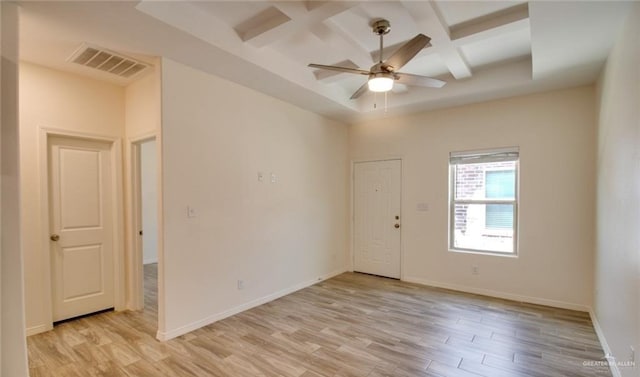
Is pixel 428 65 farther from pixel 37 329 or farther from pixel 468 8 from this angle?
pixel 37 329

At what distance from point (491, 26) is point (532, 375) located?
298 centimetres

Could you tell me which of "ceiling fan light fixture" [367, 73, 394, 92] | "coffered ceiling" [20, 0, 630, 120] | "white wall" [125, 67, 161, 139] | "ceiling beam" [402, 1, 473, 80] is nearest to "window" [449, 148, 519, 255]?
"coffered ceiling" [20, 0, 630, 120]

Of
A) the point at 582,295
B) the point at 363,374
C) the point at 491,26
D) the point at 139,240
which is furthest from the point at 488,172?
the point at 139,240

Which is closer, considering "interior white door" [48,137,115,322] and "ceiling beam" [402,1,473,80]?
"ceiling beam" [402,1,473,80]

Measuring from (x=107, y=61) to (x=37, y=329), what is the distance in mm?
2857

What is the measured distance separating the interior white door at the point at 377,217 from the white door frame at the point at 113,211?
3674mm

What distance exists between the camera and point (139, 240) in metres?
3.80

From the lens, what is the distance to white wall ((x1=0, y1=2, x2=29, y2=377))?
2045 millimetres

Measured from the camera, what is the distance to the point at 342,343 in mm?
2934

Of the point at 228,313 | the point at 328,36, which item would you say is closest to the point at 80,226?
the point at 228,313

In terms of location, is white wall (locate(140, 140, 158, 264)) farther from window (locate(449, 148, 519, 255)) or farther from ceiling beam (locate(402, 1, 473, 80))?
window (locate(449, 148, 519, 255))

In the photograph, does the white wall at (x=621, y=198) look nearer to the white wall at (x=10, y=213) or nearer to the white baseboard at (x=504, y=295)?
the white baseboard at (x=504, y=295)

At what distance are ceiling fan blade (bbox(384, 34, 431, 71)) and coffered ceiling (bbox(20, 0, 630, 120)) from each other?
1.05ft

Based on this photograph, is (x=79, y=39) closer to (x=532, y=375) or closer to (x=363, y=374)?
(x=363, y=374)
